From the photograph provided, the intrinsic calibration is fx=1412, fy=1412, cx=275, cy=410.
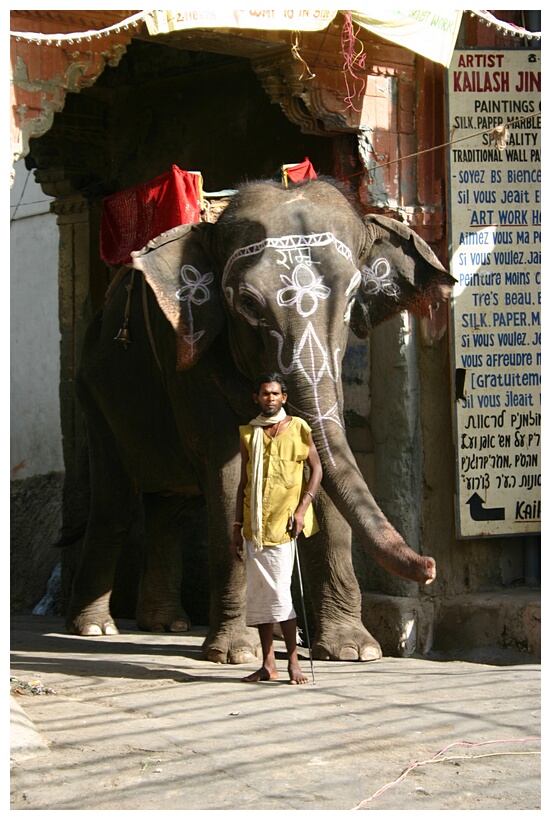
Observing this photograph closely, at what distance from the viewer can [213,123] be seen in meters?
10.0

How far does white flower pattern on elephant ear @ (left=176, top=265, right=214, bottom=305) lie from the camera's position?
7234 mm

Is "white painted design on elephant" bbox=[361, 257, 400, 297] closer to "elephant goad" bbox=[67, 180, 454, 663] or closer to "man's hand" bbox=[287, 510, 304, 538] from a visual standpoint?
"elephant goad" bbox=[67, 180, 454, 663]

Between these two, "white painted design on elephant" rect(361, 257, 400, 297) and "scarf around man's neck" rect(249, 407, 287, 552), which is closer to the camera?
"scarf around man's neck" rect(249, 407, 287, 552)

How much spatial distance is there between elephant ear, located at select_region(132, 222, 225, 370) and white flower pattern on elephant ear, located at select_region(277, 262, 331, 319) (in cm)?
60

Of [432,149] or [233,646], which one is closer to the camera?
[233,646]

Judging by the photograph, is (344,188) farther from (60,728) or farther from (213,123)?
(60,728)

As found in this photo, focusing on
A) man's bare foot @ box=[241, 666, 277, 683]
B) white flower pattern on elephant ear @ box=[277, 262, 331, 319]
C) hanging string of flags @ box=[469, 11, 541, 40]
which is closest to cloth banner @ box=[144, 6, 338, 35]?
hanging string of flags @ box=[469, 11, 541, 40]

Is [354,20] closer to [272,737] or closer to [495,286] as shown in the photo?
[495,286]

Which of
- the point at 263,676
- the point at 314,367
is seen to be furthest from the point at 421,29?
the point at 263,676

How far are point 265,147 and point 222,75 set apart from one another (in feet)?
2.22

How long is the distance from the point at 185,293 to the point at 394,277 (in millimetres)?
1187

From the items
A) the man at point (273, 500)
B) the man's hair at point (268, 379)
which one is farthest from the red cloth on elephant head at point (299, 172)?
the man at point (273, 500)

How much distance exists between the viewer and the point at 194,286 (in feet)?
23.8

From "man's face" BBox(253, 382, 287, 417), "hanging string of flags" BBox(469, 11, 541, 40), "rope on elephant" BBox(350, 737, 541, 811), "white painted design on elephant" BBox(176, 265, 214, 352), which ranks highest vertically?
"hanging string of flags" BBox(469, 11, 541, 40)
